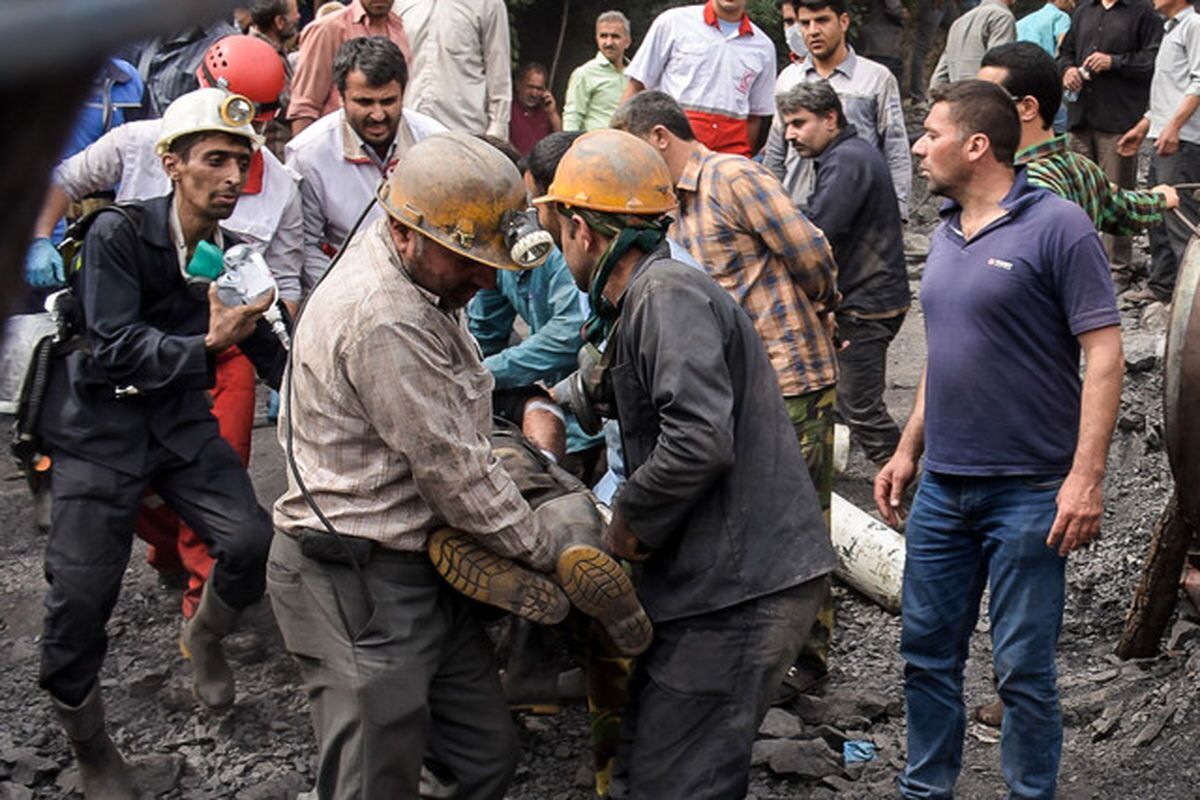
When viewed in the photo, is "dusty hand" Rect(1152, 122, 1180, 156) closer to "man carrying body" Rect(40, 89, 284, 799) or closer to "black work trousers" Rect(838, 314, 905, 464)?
"black work trousers" Rect(838, 314, 905, 464)

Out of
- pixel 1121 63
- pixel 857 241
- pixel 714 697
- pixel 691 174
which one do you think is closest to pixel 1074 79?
pixel 1121 63

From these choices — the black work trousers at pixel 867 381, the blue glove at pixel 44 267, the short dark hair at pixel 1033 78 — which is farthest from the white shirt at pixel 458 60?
the short dark hair at pixel 1033 78

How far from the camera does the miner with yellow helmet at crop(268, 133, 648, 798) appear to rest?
3432 mm

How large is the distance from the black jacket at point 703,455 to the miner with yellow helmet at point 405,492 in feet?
0.65

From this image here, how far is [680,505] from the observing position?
3.66m

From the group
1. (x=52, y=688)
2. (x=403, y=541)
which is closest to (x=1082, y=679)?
(x=403, y=541)

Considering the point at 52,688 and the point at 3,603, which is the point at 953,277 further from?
the point at 3,603

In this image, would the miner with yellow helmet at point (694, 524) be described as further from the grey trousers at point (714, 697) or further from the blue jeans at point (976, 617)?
the blue jeans at point (976, 617)

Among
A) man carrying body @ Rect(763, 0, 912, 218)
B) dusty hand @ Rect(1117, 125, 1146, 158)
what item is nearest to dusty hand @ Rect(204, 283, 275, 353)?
man carrying body @ Rect(763, 0, 912, 218)

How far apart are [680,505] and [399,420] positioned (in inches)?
29.1

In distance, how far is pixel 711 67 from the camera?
8.78m

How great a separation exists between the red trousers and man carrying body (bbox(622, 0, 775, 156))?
385 centimetres

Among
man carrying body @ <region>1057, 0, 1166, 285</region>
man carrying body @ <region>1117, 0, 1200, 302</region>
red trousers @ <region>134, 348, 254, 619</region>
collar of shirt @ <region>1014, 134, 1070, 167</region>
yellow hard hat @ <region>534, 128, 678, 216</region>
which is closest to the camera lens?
yellow hard hat @ <region>534, 128, 678, 216</region>

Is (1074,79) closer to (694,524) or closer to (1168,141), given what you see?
(1168,141)
